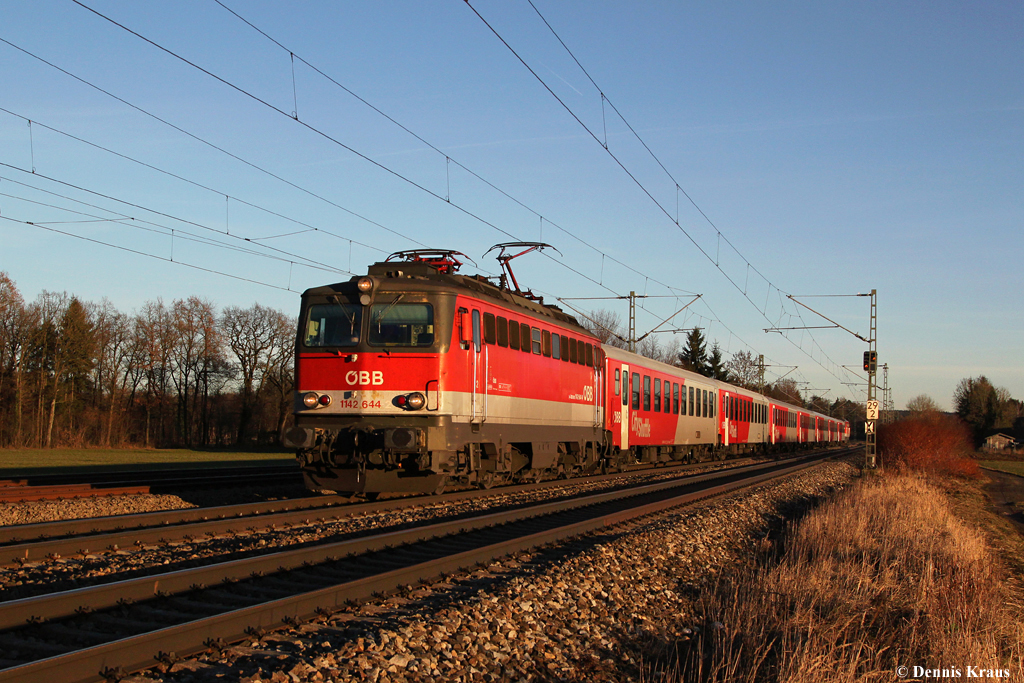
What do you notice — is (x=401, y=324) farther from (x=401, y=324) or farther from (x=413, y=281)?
(x=413, y=281)

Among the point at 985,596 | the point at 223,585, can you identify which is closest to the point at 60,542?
the point at 223,585

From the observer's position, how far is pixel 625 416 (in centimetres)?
2211

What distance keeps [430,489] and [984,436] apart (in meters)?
92.0

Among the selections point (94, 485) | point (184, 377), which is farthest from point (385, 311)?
point (184, 377)

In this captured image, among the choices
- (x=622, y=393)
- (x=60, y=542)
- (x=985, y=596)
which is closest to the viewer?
(x=60, y=542)

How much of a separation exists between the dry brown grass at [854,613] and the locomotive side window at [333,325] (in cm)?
653

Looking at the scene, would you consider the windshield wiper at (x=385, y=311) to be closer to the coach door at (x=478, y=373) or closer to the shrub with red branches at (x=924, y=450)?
the coach door at (x=478, y=373)

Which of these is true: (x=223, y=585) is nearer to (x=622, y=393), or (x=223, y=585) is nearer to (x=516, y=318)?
(x=516, y=318)

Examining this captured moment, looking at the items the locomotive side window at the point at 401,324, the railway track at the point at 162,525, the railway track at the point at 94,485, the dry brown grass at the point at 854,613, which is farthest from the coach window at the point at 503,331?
the railway track at the point at 94,485

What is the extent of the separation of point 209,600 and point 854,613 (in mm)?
5634

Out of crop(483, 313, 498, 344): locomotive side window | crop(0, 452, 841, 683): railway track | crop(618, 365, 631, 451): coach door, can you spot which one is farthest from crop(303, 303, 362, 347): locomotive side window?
crop(618, 365, 631, 451): coach door

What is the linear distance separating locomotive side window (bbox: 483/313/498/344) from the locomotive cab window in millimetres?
1321

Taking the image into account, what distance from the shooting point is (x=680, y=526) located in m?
11.2

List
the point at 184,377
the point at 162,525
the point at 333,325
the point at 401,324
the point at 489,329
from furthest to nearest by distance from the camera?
the point at 184,377, the point at 489,329, the point at 333,325, the point at 401,324, the point at 162,525
